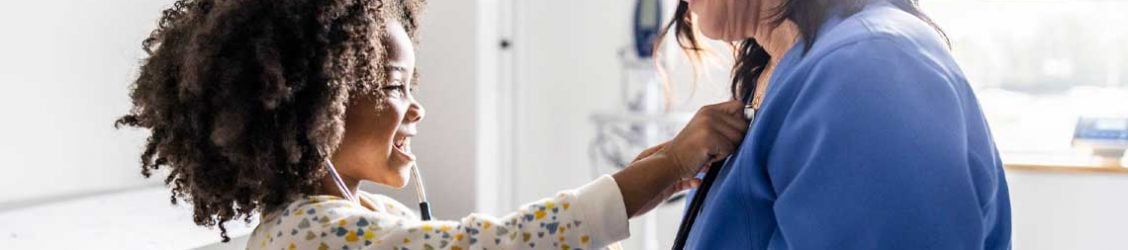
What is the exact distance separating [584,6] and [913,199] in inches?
73.2

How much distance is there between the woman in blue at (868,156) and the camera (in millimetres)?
634

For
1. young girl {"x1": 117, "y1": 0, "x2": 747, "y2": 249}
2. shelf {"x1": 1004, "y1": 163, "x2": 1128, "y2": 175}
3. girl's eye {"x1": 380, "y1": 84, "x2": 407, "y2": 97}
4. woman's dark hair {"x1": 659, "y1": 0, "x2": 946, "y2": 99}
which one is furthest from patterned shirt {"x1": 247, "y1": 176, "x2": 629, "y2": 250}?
shelf {"x1": 1004, "y1": 163, "x2": 1128, "y2": 175}

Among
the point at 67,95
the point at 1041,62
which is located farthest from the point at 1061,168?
the point at 67,95

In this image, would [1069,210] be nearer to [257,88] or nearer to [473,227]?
[473,227]

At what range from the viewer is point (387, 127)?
918 millimetres

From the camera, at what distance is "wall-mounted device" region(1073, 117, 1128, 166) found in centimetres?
202

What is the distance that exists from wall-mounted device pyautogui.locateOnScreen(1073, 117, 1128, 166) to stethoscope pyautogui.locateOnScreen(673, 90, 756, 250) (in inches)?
57.2

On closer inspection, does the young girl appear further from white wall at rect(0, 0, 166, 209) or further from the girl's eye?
white wall at rect(0, 0, 166, 209)

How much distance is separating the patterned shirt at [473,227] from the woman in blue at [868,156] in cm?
9

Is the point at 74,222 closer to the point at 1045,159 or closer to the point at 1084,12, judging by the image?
the point at 1045,159

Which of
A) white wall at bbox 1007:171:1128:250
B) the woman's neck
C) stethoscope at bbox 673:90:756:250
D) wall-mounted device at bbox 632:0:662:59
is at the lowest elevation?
white wall at bbox 1007:171:1128:250

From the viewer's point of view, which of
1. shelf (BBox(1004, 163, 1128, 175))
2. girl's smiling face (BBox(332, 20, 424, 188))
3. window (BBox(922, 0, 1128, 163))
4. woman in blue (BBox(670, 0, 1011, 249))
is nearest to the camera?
woman in blue (BBox(670, 0, 1011, 249))

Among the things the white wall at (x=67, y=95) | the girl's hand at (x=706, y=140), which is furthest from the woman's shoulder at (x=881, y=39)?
the white wall at (x=67, y=95)

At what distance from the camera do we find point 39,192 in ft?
5.36
